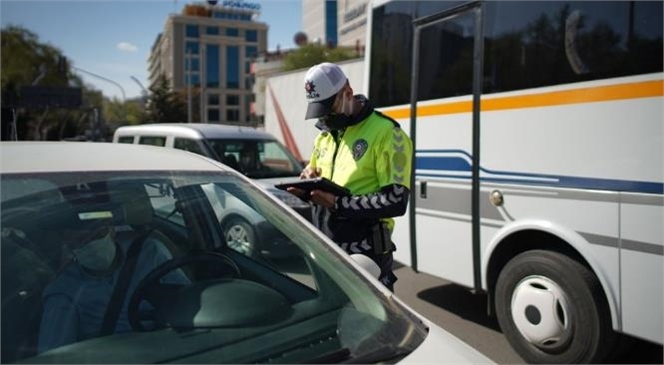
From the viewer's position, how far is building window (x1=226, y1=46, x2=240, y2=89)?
115m

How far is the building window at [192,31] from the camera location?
363 feet

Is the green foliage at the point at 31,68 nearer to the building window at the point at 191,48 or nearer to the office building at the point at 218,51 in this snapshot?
the office building at the point at 218,51

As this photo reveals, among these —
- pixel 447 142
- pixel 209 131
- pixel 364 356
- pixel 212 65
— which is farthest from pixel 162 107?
pixel 364 356

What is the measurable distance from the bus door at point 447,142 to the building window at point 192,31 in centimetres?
11330

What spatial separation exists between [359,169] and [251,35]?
393 feet

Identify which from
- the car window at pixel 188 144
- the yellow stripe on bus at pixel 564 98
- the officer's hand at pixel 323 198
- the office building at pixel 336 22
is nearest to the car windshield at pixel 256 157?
the car window at pixel 188 144

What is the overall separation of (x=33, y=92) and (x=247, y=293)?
35.4 meters

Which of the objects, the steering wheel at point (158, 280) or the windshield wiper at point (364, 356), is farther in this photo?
the steering wheel at point (158, 280)

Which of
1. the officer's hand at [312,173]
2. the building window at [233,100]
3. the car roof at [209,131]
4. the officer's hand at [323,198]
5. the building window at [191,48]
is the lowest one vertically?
the officer's hand at [323,198]

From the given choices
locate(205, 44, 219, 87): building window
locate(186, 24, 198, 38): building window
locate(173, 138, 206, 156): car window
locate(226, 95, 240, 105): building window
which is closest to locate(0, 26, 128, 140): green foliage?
locate(173, 138, 206, 156): car window

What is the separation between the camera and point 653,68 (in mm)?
3104

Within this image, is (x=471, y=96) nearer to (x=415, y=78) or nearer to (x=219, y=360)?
(x=415, y=78)

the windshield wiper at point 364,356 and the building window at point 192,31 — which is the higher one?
the building window at point 192,31

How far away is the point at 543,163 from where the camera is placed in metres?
3.64
